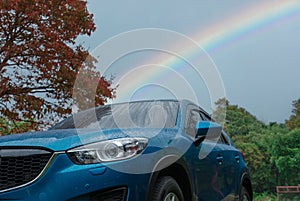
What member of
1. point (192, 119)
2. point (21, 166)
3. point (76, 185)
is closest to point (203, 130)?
point (192, 119)

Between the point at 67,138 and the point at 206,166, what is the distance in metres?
1.54

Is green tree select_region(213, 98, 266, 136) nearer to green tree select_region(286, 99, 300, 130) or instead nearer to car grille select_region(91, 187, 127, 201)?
green tree select_region(286, 99, 300, 130)

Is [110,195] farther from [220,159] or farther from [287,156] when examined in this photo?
[287,156]

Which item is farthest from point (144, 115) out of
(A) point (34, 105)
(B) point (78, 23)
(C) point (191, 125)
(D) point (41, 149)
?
(B) point (78, 23)

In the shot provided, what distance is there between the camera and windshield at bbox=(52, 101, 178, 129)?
161 inches

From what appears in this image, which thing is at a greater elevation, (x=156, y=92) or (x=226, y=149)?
(x=156, y=92)

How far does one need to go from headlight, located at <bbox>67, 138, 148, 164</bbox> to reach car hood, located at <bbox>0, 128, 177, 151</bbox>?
0.05 metres

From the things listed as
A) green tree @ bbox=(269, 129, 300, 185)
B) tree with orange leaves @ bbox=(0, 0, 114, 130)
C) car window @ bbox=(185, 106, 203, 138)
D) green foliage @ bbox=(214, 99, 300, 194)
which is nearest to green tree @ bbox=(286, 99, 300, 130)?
green foliage @ bbox=(214, 99, 300, 194)

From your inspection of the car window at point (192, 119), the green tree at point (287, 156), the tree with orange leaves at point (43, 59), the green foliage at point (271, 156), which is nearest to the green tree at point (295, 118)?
the green foliage at point (271, 156)

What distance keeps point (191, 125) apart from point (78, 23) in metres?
6.83

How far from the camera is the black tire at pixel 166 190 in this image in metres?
3.18

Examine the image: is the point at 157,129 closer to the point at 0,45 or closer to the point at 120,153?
the point at 120,153

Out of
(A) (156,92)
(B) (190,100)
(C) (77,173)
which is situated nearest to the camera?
(C) (77,173)

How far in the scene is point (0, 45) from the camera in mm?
10070
